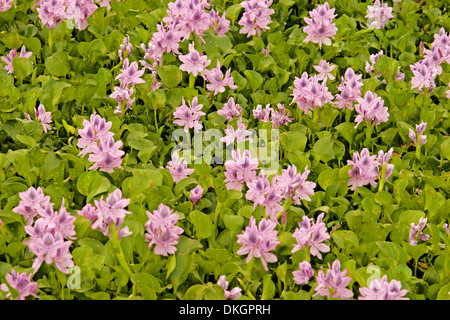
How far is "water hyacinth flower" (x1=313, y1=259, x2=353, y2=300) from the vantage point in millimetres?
2988

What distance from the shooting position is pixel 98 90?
4449 mm

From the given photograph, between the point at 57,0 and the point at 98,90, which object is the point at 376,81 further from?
the point at 57,0

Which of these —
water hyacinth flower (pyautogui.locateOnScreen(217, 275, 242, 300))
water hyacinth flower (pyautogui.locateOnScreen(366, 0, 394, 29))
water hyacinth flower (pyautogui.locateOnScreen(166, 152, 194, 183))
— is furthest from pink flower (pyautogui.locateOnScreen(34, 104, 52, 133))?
water hyacinth flower (pyautogui.locateOnScreen(366, 0, 394, 29))

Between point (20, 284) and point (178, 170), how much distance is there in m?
1.07

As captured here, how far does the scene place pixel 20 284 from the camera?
9.78 feet

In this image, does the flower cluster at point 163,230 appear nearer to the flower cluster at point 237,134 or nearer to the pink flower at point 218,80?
the flower cluster at point 237,134

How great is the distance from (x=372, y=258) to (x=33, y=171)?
174 cm

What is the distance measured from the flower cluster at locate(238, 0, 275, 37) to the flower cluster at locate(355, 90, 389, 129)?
1.11 meters

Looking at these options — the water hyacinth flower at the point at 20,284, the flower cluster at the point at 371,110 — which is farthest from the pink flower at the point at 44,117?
the flower cluster at the point at 371,110

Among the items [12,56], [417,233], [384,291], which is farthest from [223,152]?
[12,56]

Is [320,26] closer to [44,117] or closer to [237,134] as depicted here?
[237,134]

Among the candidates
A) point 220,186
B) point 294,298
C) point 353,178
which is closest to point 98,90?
point 220,186

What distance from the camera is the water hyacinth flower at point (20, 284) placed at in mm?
2971
